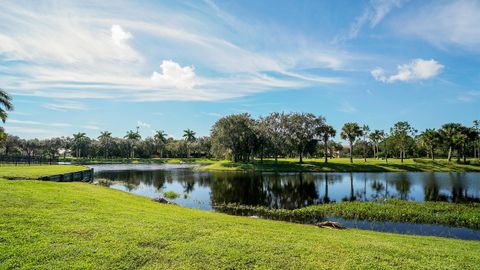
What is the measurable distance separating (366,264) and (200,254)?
18.6ft

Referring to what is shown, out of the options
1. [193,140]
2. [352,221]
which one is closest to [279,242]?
[352,221]

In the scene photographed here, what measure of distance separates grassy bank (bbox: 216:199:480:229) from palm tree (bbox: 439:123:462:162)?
79911 mm

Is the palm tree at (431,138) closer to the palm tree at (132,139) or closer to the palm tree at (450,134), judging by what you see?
the palm tree at (450,134)

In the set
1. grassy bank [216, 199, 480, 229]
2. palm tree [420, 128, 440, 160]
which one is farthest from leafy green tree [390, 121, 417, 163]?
grassy bank [216, 199, 480, 229]

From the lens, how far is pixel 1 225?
471 inches

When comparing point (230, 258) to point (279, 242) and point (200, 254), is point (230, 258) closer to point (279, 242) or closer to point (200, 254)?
point (200, 254)

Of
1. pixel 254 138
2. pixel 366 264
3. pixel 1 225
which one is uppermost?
pixel 254 138

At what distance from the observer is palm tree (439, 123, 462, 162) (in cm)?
9869

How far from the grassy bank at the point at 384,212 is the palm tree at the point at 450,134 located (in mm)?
79911

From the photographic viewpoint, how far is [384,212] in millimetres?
27609

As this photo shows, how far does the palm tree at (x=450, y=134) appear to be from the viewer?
3885 inches

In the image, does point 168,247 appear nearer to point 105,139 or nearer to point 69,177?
point 69,177

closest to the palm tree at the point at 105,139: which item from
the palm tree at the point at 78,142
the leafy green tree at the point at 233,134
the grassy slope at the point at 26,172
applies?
the palm tree at the point at 78,142

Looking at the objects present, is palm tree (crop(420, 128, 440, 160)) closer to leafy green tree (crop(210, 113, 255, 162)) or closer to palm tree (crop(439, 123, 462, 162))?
palm tree (crop(439, 123, 462, 162))
